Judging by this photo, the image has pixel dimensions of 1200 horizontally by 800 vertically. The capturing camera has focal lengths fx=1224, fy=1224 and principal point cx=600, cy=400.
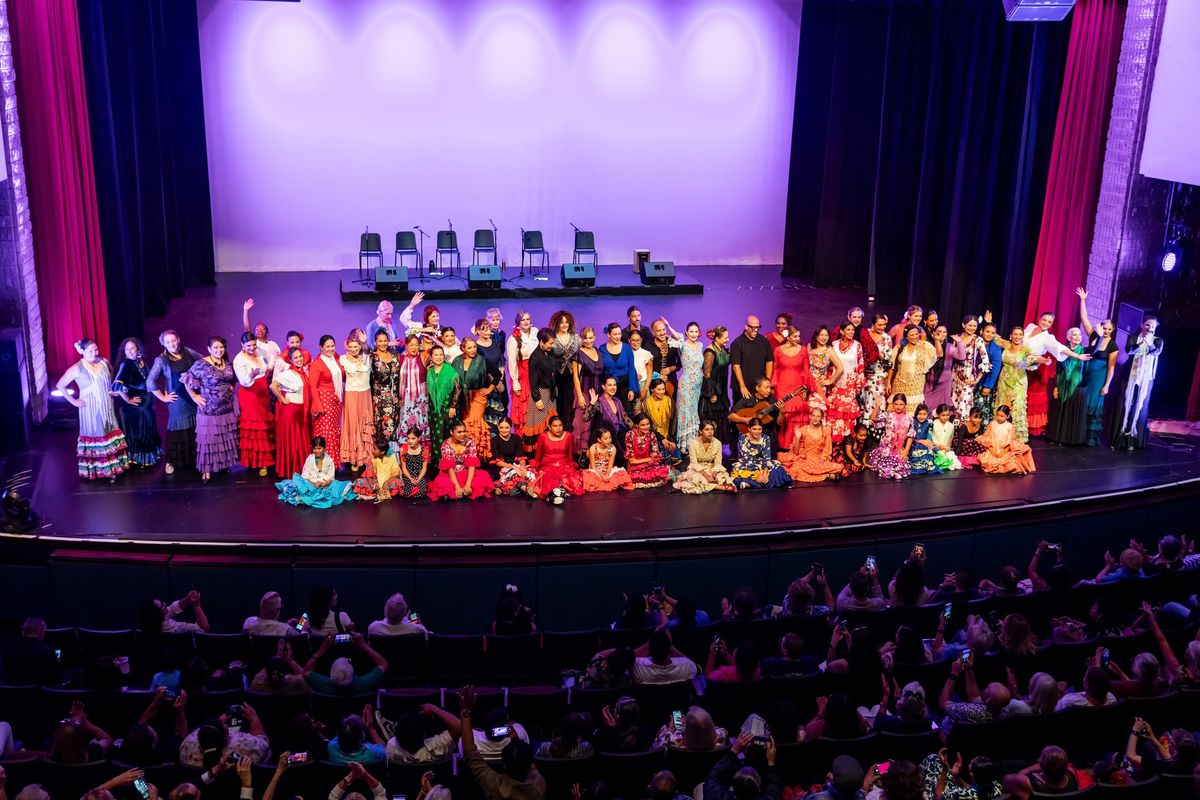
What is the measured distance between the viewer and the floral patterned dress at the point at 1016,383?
905cm

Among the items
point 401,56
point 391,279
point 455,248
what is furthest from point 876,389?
point 401,56

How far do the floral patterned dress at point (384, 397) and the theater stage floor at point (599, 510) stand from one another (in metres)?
0.59

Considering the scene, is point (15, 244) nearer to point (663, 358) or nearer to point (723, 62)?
point (663, 358)

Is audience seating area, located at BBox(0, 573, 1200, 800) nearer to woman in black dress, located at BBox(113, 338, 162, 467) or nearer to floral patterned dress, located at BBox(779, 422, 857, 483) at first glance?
floral patterned dress, located at BBox(779, 422, 857, 483)

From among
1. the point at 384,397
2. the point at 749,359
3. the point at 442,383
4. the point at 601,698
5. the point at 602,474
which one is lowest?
the point at 601,698

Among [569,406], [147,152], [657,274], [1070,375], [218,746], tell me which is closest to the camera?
[218,746]

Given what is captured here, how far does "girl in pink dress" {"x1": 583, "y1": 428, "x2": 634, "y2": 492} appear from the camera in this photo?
8336 millimetres

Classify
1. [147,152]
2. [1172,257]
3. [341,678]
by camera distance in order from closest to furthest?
[341,678] < [1172,257] < [147,152]

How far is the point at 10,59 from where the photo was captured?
9047mm

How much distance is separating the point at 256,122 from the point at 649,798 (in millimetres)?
11530

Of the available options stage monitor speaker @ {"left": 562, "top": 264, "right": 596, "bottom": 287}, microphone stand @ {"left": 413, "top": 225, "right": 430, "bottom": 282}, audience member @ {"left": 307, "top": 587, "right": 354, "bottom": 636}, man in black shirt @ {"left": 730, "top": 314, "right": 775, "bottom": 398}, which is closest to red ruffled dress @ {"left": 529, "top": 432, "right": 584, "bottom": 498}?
man in black shirt @ {"left": 730, "top": 314, "right": 775, "bottom": 398}

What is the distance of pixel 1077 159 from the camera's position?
10883 mm

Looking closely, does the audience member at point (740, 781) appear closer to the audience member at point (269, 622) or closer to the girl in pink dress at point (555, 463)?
the audience member at point (269, 622)

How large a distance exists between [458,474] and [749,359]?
2.26 metres
